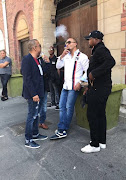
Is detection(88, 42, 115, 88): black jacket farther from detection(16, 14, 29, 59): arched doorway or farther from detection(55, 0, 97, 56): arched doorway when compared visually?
detection(16, 14, 29, 59): arched doorway

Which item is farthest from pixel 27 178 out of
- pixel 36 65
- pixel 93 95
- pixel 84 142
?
pixel 36 65

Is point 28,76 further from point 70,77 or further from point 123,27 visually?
point 123,27

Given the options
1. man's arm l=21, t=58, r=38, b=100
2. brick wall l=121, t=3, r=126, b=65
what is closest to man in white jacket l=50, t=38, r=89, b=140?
man's arm l=21, t=58, r=38, b=100

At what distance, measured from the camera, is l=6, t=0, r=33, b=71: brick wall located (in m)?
8.28

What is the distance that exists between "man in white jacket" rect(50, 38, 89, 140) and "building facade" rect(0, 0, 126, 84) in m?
1.51

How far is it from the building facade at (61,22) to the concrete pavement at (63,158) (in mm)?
1877

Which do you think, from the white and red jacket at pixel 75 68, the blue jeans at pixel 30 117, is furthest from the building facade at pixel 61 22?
the blue jeans at pixel 30 117

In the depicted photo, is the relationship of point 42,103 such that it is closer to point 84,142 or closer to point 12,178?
point 84,142

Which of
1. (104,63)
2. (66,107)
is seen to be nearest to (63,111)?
(66,107)

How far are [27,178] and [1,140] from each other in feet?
4.58

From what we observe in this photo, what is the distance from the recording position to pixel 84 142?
3.23m

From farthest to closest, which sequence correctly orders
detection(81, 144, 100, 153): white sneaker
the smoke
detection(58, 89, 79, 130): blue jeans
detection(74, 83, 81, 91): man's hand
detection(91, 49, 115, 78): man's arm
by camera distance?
the smoke, detection(58, 89, 79, 130): blue jeans, detection(74, 83, 81, 91): man's hand, detection(81, 144, 100, 153): white sneaker, detection(91, 49, 115, 78): man's arm

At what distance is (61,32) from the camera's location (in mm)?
7715

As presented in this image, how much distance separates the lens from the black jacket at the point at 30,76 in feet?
9.45
